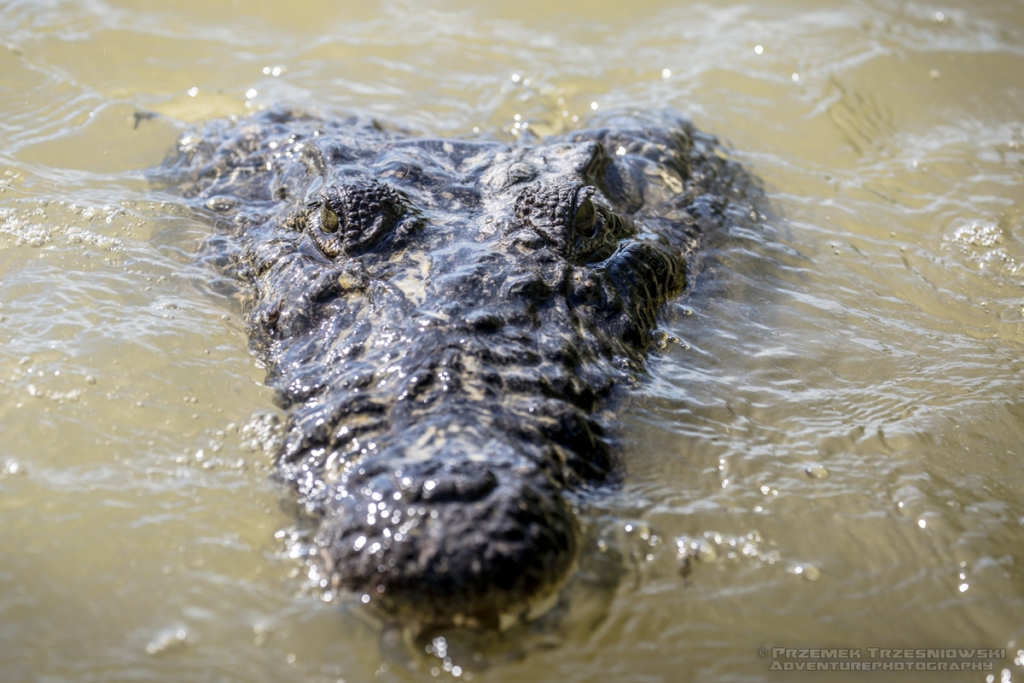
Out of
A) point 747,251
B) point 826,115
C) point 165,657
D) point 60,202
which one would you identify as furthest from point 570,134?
point 165,657

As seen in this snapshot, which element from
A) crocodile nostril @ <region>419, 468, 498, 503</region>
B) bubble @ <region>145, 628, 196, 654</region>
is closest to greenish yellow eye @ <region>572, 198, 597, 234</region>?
crocodile nostril @ <region>419, 468, 498, 503</region>

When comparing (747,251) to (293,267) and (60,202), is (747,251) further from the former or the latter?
(60,202)

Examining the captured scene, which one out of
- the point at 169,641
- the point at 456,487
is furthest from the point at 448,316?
the point at 169,641

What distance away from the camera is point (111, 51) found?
6.49 m

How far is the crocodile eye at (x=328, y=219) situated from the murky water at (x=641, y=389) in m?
0.63

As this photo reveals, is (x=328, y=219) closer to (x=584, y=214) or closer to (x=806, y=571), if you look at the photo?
(x=584, y=214)

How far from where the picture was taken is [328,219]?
12.7 ft

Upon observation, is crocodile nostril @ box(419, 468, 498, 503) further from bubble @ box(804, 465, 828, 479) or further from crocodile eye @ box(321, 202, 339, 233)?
crocodile eye @ box(321, 202, 339, 233)

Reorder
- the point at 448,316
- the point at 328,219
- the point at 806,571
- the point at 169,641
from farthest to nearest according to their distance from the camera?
the point at 328,219 < the point at 448,316 < the point at 806,571 < the point at 169,641

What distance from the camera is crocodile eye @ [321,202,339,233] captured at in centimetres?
385

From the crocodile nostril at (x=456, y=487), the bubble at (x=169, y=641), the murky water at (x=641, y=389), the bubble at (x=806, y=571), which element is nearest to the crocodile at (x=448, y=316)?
the crocodile nostril at (x=456, y=487)

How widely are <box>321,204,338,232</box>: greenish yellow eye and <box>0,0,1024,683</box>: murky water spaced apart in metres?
0.63

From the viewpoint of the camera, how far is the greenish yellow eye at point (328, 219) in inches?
151

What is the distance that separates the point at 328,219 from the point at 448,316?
1.00 metres
